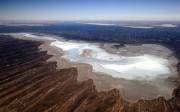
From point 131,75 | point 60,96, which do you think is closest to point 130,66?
point 131,75

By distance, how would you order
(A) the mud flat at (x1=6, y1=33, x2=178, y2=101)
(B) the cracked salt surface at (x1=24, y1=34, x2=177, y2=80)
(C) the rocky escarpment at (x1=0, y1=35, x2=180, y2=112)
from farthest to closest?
(B) the cracked salt surface at (x1=24, y1=34, x2=177, y2=80) → (A) the mud flat at (x1=6, y1=33, x2=178, y2=101) → (C) the rocky escarpment at (x1=0, y1=35, x2=180, y2=112)

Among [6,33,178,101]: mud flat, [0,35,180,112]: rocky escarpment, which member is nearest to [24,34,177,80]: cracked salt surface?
[6,33,178,101]: mud flat

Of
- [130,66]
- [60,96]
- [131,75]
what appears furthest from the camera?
[130,66]

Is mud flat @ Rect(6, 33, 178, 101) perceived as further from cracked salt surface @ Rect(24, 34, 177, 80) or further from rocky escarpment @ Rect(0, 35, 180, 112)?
rocky escarpment @ Rect(0, 35, 180, 112)

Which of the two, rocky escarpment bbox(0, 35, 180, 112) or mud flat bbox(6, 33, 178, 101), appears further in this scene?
mud flat bbox(6, 33, 178, 101)

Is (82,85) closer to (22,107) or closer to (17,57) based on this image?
(22,107)

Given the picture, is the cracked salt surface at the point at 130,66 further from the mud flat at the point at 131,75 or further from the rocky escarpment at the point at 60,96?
the rocky escarpment at the point at 60,96

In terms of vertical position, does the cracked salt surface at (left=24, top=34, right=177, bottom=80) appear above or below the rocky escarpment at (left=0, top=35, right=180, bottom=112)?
above

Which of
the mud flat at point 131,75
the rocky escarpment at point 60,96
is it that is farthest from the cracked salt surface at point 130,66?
the rocky escarpment at point 60,96

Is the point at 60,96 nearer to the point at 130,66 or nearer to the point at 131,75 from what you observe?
the point at 131,75
